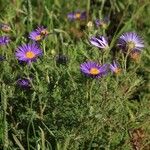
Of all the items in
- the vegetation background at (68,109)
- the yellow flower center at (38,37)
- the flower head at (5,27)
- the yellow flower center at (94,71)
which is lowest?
the vegetation background at (68,109)

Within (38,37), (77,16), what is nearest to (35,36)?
(38,37)

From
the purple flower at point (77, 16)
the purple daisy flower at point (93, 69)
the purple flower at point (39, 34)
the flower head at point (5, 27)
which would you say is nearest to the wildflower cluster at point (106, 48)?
the purple daisy flower at point (93, 69)

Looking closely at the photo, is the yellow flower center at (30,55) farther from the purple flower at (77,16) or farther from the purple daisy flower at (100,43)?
the purple flower at (77,16)

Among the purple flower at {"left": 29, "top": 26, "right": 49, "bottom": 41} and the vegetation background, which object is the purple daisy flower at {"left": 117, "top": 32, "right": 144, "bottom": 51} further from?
the purple flower at {"left": 29, "top": 26, "right": 49, "bottom": 41}

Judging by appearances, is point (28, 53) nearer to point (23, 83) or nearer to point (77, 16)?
point (23, 83)

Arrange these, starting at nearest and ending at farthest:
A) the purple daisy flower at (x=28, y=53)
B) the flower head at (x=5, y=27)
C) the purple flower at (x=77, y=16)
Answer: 1. the purple daisy flower at (x=28, y=53)
2. the flower head at (x=5, y=27)
3. the purple flower at (x=77, y=16)

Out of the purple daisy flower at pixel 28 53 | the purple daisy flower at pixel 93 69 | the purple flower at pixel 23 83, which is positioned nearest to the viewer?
the purple daisy flower at pixel 93 69

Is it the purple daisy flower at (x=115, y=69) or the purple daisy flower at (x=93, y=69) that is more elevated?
the purple daisy flower at (x=93, y=69)
